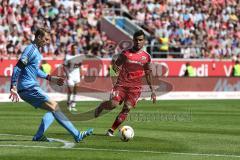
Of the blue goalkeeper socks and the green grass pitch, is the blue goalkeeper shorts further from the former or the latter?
the green grass pitch

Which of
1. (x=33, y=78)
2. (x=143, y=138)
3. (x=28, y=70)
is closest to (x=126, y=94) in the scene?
(x=143, y=138)

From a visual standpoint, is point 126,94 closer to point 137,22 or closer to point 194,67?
point 194,67

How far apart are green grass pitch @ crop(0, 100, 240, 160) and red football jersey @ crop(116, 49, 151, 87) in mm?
1364

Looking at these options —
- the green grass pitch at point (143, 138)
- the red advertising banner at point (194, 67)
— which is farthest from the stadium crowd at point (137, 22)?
the green grass pitch at point (143, 138)

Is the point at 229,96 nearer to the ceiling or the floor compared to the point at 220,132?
nearer to the floor

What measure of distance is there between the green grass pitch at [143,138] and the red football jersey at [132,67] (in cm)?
136

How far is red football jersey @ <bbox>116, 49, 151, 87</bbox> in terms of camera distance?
1775 centimetres

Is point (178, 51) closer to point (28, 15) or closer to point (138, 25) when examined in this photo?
point (138, 25)

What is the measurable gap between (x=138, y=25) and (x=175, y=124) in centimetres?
2499

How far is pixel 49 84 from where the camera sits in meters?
36.1

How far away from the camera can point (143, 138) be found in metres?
16.9

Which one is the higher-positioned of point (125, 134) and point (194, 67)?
point (125, 134)

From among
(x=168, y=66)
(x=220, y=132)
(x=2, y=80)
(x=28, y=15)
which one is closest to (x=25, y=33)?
(x=28, y=15)

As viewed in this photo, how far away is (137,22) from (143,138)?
29.6 m
